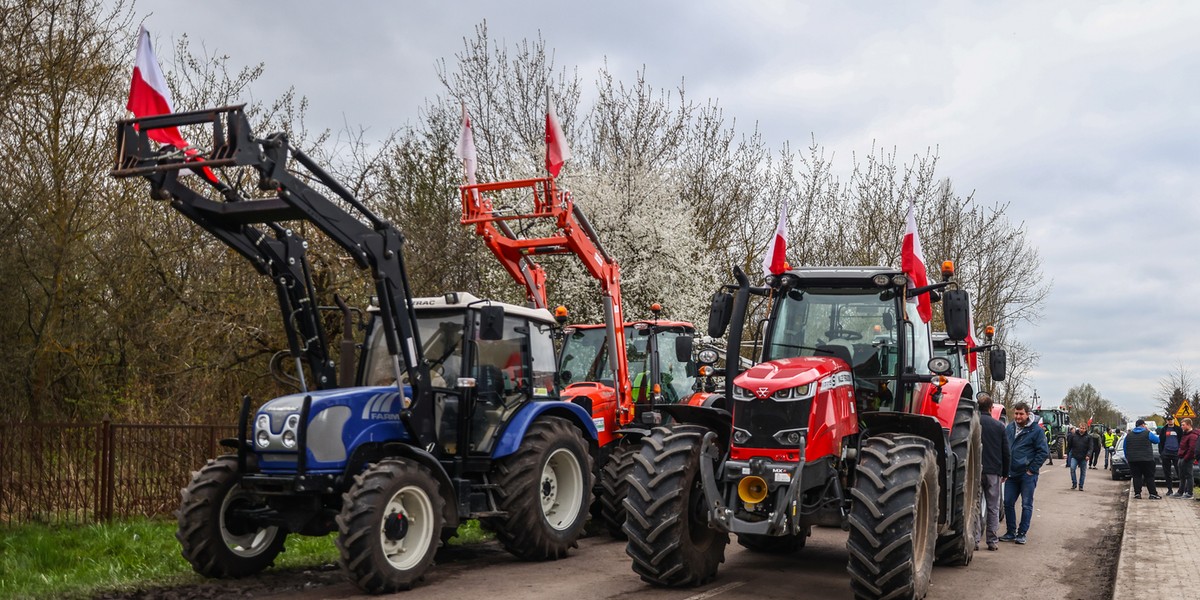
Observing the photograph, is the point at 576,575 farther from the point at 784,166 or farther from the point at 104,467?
the point at 784,166

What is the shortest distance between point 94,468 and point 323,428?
4.80m

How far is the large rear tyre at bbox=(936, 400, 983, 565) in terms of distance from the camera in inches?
364

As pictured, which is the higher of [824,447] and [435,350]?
[435,350]

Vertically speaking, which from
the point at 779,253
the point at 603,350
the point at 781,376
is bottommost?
the point at 781,376

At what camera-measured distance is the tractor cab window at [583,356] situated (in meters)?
12.7

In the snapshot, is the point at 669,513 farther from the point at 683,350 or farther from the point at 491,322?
the point at 491,322

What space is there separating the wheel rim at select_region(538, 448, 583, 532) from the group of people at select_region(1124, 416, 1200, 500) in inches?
540

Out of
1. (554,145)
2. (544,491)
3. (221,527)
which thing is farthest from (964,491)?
(221,527)

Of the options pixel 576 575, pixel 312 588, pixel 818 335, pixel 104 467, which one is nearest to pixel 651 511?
pixel 576 575

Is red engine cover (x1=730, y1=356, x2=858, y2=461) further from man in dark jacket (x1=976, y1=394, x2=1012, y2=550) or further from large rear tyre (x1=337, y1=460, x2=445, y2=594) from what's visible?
man in dark jacket (x1=976, y1=394, x2=1012, y2=550)

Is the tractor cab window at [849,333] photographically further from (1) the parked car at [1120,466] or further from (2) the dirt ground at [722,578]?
(1) the parked car at [1120,466]

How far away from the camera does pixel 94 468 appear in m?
11.5

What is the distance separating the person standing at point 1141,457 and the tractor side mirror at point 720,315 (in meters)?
14.2

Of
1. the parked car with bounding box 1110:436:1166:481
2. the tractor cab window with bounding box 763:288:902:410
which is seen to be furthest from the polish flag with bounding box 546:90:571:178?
the parked car with bounding box 1110:436:1166:481
